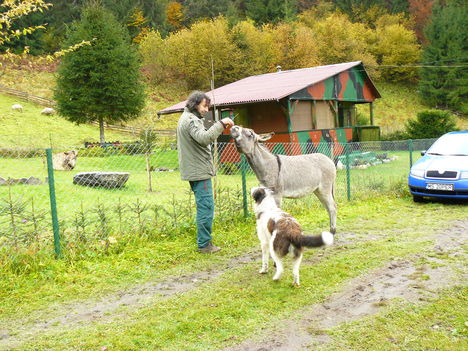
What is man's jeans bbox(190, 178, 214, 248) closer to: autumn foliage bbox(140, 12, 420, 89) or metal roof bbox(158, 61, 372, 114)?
metal roof bbox(158, 61, 372, 114)

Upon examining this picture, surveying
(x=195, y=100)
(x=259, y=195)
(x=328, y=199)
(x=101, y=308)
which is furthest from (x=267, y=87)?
(x=101, y=308)

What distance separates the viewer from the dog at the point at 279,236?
4.09m

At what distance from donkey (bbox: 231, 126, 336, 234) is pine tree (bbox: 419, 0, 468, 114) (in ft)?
140

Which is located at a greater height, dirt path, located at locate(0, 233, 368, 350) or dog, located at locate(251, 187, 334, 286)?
dog, located at locate(251, 187, 334, 286)

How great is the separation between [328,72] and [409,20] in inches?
1782

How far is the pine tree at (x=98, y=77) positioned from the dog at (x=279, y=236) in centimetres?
2215

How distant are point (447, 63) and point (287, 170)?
156 ft

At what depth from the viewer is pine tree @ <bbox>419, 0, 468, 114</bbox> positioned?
4416cm

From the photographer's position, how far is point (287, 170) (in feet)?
20.8

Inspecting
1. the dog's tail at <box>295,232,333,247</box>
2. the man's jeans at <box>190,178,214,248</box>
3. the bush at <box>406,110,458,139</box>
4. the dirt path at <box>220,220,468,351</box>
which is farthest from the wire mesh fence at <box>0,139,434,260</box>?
the bush at <box>406,110,458,139</box>

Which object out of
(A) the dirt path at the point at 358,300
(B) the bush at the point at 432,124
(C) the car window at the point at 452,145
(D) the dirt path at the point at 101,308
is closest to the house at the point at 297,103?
(B) the bush at the point at 432,124

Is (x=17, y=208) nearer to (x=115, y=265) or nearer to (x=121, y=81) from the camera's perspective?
(x=115, y=265)

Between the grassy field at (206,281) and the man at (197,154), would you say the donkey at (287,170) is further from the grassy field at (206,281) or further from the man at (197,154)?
the grassy field at (206,281)

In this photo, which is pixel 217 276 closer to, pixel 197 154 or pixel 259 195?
pixel 259 195
